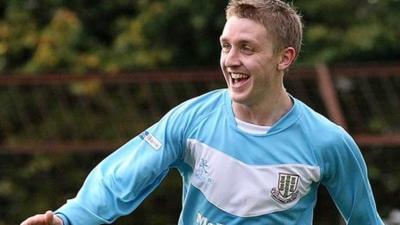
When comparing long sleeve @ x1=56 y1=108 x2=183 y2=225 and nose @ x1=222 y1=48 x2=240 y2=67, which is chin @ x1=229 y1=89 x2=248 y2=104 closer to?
nose @ x1=222 y1=48 x2=240 y2=67

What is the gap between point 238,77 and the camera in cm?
382

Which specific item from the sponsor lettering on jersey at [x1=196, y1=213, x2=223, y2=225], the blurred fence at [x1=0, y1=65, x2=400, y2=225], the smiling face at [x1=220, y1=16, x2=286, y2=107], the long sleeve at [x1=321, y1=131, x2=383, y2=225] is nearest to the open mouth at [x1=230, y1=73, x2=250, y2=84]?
the smiling face at [x1=220, y1=16, x2=286, y2=107]

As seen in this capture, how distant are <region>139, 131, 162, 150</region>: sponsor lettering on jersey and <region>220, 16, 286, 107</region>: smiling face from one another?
0.29 m

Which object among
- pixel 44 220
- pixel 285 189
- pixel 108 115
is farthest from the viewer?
pixel 108 115

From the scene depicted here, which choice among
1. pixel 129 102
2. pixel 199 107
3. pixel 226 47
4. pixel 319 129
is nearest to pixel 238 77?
pixel 226 47

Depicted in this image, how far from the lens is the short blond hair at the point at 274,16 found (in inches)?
152

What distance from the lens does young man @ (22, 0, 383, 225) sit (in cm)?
384

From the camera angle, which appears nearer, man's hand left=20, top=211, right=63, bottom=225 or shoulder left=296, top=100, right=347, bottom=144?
man's hand left=20, top=211, right=63, bottom=225

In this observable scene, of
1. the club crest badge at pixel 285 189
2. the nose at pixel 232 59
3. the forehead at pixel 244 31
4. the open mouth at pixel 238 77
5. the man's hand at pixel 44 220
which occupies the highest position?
the forehead at pixel 244 31

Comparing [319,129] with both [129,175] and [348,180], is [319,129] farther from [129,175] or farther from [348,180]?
[129,175]

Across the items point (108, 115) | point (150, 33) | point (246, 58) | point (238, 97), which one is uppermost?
point (246, 58)

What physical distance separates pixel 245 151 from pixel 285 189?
180mm

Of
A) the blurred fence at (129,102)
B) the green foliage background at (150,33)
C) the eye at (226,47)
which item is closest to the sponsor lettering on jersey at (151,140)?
the eye at (226,47)

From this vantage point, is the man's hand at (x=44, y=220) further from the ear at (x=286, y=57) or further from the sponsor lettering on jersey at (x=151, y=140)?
the ear at (x=286, y=57)
